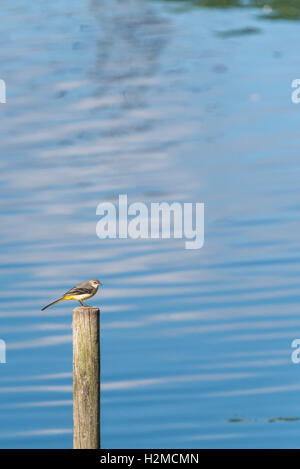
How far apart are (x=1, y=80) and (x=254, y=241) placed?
1809 cm

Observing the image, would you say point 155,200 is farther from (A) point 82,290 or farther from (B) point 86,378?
(B) point 86,378

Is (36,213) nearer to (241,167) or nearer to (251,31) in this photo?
(241,167)

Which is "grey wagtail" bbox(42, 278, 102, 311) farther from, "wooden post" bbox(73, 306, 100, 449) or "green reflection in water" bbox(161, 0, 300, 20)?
"green reflection in water" bbox(161, 0, 300, 20)

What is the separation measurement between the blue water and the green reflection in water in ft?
1.31

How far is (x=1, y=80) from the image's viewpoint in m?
41.2

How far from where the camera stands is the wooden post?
1162 cm

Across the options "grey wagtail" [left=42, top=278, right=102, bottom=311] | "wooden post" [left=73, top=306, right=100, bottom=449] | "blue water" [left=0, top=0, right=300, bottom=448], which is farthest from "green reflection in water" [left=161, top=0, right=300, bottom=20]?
"wooden post" [left=73, top=306, right=100, bottom=449]

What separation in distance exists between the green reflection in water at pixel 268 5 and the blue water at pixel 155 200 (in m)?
0.40

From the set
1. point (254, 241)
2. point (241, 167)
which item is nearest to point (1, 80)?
point (241, 167)

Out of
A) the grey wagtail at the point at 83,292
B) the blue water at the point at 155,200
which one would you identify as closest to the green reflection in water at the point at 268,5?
the blue water at the point at 155,200

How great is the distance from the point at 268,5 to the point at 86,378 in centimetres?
3952

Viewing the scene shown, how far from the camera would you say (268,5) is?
4988 cm

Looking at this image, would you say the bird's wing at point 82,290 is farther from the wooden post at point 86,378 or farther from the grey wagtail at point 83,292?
the wooden post at point 86,378

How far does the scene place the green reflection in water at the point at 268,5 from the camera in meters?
48.2
